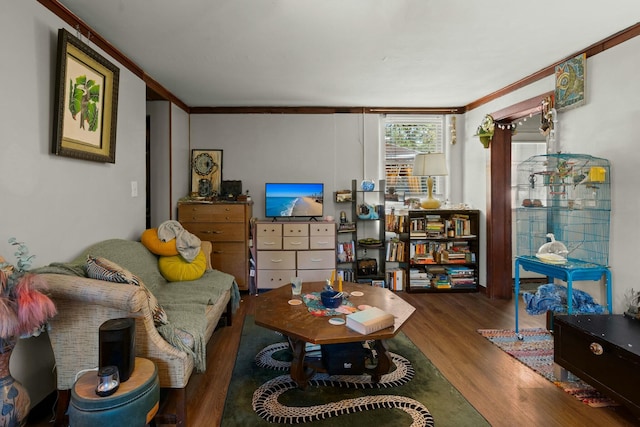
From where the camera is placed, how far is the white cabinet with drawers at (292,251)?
14.6ft

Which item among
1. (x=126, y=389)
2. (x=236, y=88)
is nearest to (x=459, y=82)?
(x=236, y=88)

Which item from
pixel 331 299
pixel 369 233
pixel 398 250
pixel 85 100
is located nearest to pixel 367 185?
pixel 369 233

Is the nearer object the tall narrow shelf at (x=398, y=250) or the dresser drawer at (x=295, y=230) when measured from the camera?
the dresser drawer at (x=295, y=230)

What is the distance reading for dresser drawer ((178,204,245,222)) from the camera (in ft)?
14.2

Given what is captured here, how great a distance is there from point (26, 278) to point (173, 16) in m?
1.82

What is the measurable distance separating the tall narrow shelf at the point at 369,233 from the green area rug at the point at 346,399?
1.92 meters

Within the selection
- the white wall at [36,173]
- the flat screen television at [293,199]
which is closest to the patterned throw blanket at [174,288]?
the white wall at [36,173]

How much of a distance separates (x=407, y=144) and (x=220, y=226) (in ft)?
9.15

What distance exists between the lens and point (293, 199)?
471 cm

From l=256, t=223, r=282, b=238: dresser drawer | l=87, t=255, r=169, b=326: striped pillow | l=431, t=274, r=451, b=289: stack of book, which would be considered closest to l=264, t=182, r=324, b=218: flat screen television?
l=256, t=223, r=282, b=238: dresser drawer

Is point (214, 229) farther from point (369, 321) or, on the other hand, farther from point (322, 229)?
point (369, 321)

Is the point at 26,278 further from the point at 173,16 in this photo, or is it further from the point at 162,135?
the point at 162,135

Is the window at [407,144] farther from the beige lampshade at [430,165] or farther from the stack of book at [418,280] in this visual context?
the stack of book at [418,280]

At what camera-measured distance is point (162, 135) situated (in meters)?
4.15
